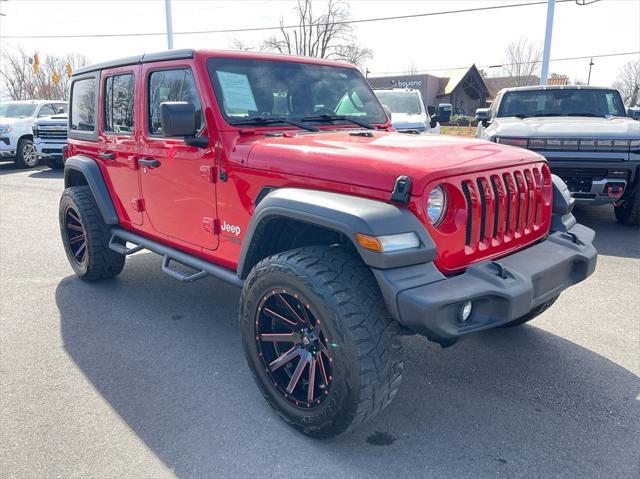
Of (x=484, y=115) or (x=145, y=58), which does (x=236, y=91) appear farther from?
(x=484, y=115)

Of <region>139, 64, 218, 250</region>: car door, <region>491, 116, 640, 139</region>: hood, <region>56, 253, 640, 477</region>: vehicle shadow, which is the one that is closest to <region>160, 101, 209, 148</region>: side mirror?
<region>139, 64, 218, 250</region>: car door

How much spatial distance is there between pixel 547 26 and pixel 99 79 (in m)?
15.1

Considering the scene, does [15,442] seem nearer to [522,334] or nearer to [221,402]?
[221,402]

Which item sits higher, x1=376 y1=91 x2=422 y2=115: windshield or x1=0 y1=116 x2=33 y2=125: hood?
x1=376 y1=91 x2=422 y2=115: windshield

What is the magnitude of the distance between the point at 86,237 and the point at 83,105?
127 centimetres

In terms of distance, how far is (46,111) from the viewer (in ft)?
50.5

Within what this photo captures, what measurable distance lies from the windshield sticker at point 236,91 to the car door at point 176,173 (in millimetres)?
178

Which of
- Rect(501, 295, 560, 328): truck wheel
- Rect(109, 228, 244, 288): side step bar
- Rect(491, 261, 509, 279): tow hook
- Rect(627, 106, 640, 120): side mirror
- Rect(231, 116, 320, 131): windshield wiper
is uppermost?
Rect(627, 106, 640, 120): side mirror

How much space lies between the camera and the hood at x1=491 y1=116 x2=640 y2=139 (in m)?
6.48

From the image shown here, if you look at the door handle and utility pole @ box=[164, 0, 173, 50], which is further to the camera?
utility pole @ box=[164, 0, 173, 50]

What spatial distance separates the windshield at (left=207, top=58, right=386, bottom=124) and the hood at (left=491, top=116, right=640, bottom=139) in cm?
338

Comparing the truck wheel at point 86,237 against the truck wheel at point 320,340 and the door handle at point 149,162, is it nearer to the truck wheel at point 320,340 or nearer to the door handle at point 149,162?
the door handle at point 149,162

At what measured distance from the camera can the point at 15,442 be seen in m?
2.69

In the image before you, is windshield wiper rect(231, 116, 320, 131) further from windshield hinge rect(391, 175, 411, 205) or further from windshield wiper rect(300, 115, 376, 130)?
windshield hinge rect(391, 175, 411, 205)
